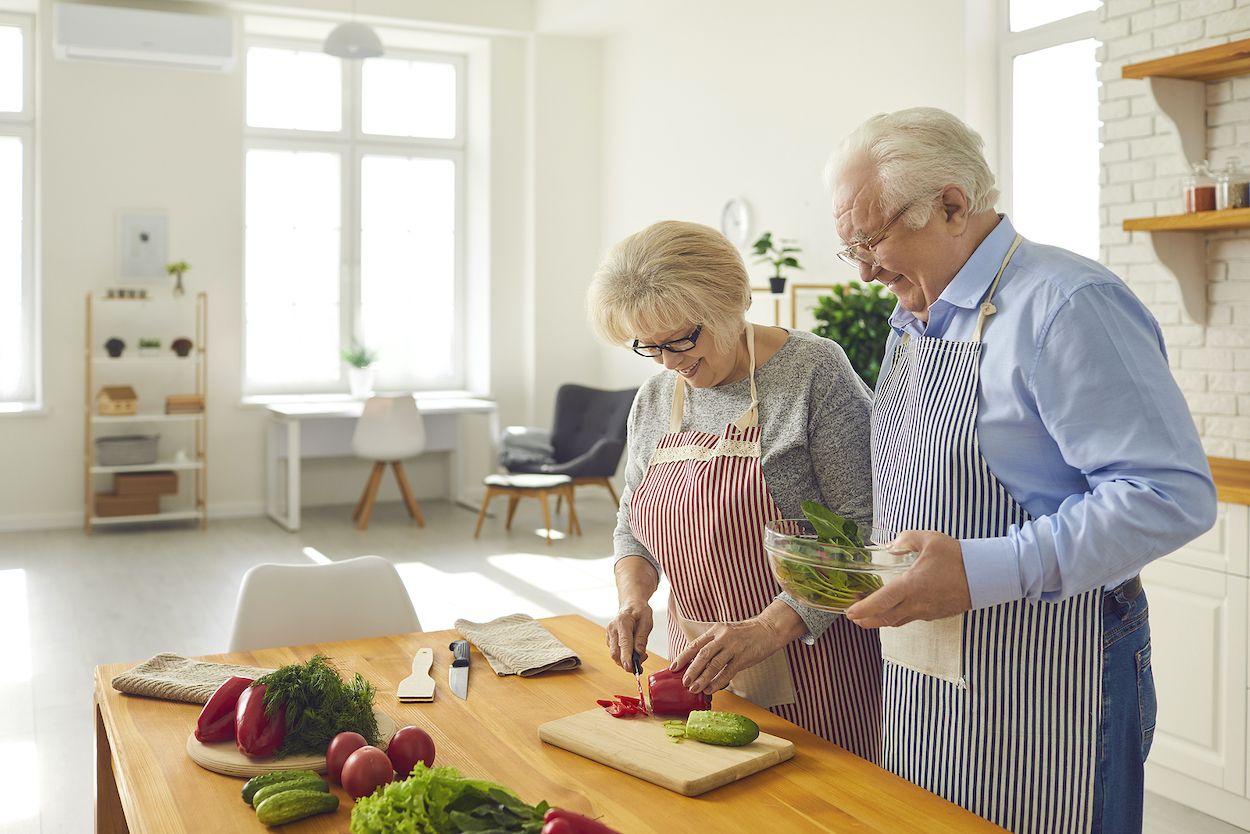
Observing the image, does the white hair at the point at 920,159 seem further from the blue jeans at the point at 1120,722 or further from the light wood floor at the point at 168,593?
Answer: the light wood floor at the point at 168,593

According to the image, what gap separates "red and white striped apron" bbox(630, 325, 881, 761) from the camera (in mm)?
1888

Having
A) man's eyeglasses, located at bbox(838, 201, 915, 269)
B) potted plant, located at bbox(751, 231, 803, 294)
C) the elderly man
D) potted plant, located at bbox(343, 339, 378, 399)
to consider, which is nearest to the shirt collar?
the elderly man

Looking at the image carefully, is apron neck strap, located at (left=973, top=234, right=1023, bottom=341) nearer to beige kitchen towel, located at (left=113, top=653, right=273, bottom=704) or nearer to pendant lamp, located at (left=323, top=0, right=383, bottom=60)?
beige kitchen towel, located at (left=113, top=653, right=273, bottom=704)

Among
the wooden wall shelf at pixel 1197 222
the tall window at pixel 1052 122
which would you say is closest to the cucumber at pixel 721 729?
the wooden wall shelf at pixel 1197 222

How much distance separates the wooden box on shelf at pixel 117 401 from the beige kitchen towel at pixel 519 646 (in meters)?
5.67

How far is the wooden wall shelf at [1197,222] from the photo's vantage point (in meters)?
3.19

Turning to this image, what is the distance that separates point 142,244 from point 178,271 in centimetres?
40

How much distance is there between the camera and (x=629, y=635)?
184cm

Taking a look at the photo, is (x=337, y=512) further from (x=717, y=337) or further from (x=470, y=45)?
(x=717, y=337)

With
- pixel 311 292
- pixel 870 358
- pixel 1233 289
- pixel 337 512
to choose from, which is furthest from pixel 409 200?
pixel 1233 289

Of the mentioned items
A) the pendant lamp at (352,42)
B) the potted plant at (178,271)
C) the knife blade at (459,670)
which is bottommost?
the knife blade at (459,670)

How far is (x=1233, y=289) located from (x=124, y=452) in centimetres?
621

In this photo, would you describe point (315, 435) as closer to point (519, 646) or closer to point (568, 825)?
point (519, 646)

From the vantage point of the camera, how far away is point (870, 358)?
4633mm
